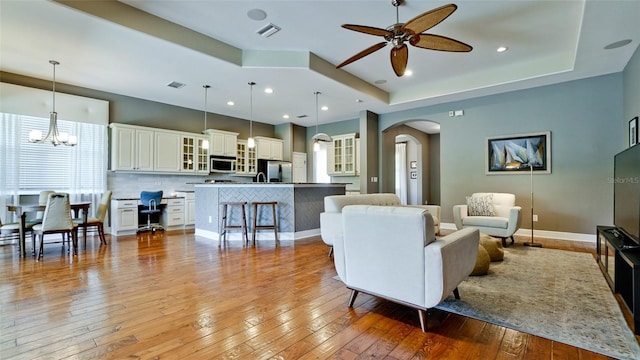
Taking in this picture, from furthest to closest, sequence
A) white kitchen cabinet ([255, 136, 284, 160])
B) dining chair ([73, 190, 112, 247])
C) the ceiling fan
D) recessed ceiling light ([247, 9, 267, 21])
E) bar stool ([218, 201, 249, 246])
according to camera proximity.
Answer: white kitchen cabinet ([255, 136, 284, 160]), bar stool ([218, 201, 249, 246]), dining chair ([73, 190, 112, 247]), recessed ceiling light ([247, 9, 267, 21]), the ceiling fan

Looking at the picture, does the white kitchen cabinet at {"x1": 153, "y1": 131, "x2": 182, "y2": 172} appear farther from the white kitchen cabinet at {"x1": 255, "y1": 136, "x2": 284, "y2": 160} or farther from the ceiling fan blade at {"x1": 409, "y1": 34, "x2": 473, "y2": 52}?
the ceiling fan blade at {"x1": 409, "y1": 34, "x2": 473, "y2": 52}

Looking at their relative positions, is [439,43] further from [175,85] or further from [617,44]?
[175,85]

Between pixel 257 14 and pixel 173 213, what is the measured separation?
4838 millimetres

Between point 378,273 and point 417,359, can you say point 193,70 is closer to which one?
point 378,273

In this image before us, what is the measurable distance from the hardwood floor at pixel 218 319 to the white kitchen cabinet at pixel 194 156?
3649mm

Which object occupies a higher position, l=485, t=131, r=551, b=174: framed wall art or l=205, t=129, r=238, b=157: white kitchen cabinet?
l=205, t=129, r=238, b=157: white kitchen cabinet

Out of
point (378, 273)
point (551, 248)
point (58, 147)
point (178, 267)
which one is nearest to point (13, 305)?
point (178, 267)

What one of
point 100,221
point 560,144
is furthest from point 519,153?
point 100,221

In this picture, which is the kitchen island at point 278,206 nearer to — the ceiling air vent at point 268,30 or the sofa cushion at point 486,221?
the ceiling air vent at point 268,30

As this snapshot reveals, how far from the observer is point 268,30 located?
392 centimetres

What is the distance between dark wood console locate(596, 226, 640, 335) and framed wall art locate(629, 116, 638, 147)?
1.93m

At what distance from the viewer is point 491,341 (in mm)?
1864

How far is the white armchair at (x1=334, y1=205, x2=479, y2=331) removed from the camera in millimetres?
1919

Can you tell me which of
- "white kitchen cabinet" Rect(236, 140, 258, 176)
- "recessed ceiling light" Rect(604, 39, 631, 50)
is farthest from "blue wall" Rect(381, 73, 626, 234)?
"white kitchen cabinet" Rect(236, 140, 258, 176)
